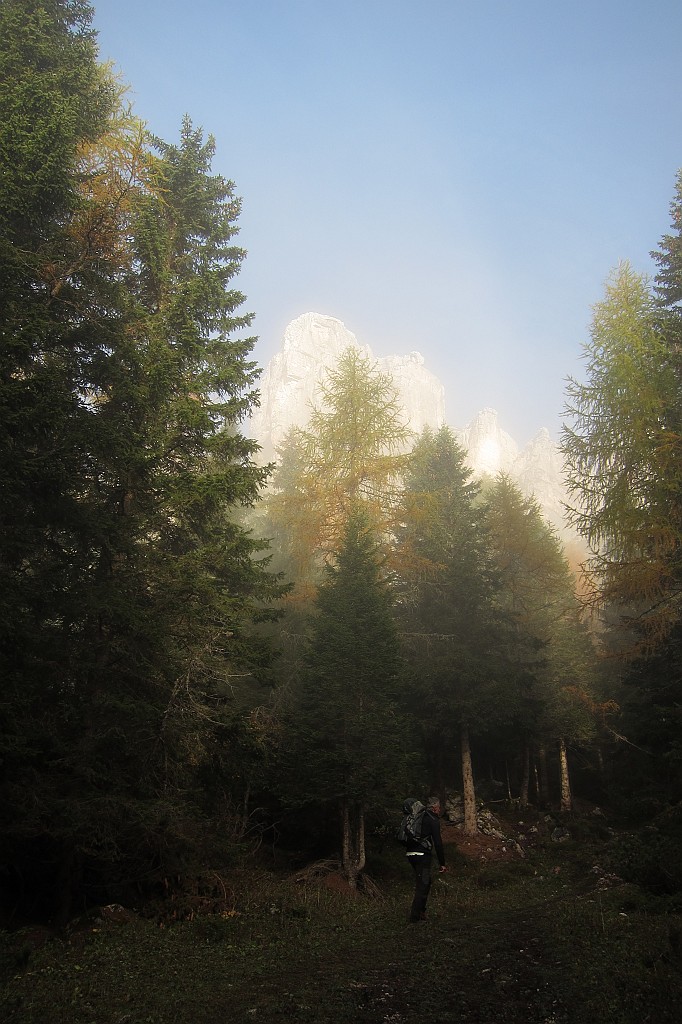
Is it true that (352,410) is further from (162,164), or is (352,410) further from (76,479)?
(76,479)

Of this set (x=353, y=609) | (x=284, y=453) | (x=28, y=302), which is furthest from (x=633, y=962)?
(x=284, y=453)

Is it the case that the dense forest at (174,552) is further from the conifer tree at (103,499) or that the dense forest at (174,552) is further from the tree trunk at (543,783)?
the tree trunk at (543,783)

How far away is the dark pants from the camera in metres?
9.18

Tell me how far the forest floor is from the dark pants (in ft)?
0.76

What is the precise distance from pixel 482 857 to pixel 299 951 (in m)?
12.4

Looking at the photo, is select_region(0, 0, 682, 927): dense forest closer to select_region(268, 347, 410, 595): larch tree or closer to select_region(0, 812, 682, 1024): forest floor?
select_region(268, 347, 410, 595): larch tree

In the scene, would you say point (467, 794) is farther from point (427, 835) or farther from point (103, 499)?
point (103, 499)

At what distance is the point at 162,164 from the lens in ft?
44.5

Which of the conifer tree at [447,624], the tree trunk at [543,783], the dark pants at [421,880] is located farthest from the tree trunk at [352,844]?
the tree trunk at [543,783]

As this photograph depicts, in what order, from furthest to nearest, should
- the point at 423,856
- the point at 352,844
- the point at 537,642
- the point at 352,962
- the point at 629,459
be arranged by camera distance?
the point at 537,642 → the point at 629,459 → the point at 352,844 → the point at 423,856 → the point at 352,962

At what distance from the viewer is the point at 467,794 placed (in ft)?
69.2

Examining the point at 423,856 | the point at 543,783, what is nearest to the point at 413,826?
the point at 423,856

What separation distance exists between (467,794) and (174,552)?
15.3 m

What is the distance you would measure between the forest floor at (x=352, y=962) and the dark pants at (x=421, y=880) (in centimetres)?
23
